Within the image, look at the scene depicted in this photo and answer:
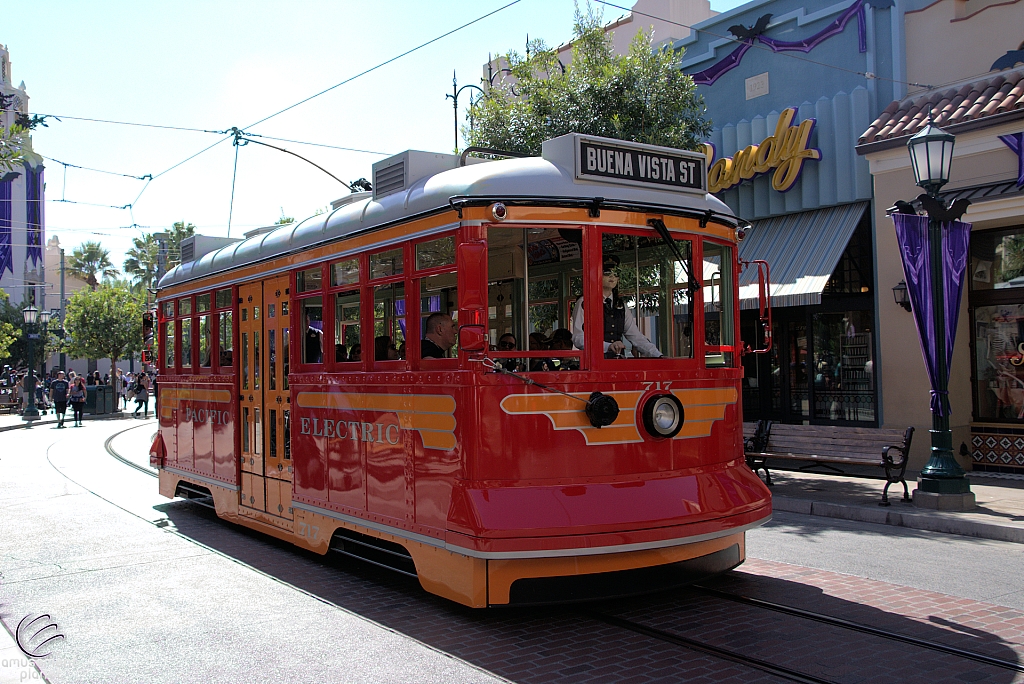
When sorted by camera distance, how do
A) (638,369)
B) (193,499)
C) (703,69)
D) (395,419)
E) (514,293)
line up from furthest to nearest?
(703,69) < (193,499) < (514,293) < (395,419) < (638,369)

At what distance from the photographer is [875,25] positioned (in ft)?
47.3

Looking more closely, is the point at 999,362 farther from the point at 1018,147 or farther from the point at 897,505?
the point at 897,505

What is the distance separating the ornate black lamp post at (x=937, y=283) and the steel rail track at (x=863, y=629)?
507 centimetres

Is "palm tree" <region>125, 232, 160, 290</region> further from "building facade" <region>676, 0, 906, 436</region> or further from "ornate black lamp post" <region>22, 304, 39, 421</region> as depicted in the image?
"building facade" <region>676, 0, 906, 436</region>

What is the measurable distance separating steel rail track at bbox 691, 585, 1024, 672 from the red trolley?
12.1 inches

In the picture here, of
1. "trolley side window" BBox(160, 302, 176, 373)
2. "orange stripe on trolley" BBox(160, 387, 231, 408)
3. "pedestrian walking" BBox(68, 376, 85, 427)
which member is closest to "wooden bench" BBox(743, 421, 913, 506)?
"orange stripe on trolley" BBox(160, 387, 231, 408)

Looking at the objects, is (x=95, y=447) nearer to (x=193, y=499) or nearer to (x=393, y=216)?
(x=193, y=499)

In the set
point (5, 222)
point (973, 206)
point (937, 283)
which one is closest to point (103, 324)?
point (5, 222)

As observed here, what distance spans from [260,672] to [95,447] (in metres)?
17.3

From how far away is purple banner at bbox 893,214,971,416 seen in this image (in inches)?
405

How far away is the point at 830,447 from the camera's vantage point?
39.8ft

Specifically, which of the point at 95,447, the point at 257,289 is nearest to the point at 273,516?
the point at 257,289

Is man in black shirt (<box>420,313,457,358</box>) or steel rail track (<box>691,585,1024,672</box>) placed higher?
man in black shirt (<box>420,313,457,358</box>)

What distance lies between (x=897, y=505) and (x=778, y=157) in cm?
726
